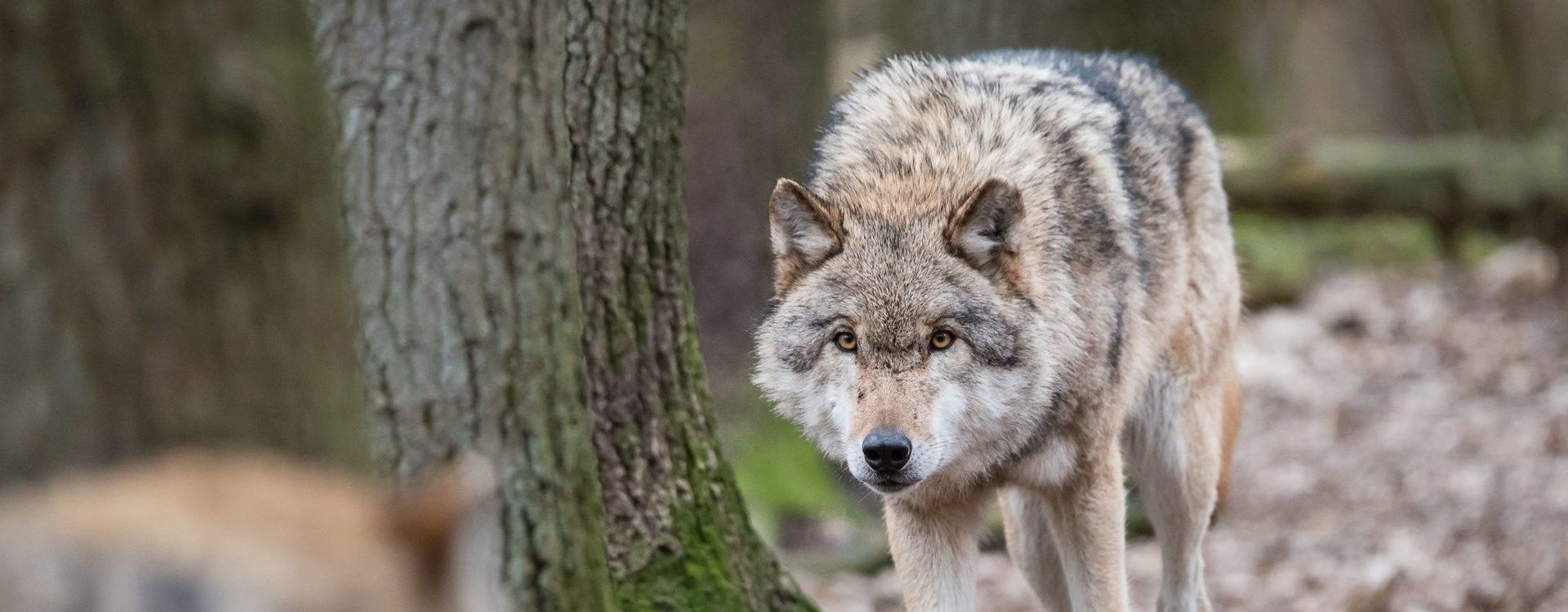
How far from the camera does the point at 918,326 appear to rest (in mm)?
4633

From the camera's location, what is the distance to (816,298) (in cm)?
482

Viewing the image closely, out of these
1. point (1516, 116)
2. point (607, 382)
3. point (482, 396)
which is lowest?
point (1516, 116)

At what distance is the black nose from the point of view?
439 cm

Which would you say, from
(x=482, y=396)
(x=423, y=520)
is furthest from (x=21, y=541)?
(x=482, y=396)

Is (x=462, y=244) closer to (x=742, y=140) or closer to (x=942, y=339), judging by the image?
(x=942, y=339)

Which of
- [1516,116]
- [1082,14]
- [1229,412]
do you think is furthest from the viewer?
[1516,116]

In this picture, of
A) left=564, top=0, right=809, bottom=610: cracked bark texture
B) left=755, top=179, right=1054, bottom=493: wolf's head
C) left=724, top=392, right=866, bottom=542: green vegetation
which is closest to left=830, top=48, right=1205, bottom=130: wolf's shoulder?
left=755, top=179, right=1054, bottom=493: wolf's head

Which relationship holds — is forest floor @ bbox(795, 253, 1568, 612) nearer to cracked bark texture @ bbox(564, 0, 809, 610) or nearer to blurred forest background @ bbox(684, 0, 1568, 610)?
blurred forest background @ bbox(684, 0, 1568, 610)

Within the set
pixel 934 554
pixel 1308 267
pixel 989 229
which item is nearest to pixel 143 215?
pixel 989 229

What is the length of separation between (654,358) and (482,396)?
1.15m

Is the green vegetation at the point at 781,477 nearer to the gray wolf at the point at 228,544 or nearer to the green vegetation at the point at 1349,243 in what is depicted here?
→ the gray wolf at the point at 228,544

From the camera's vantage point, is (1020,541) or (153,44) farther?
(1020,541)

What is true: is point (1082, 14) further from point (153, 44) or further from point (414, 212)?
point (153, 44)

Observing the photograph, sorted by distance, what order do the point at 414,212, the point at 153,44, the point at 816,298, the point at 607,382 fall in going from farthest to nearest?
the point at 816,298
the point at 607,382
the point at 414,212
the point at 153,44
